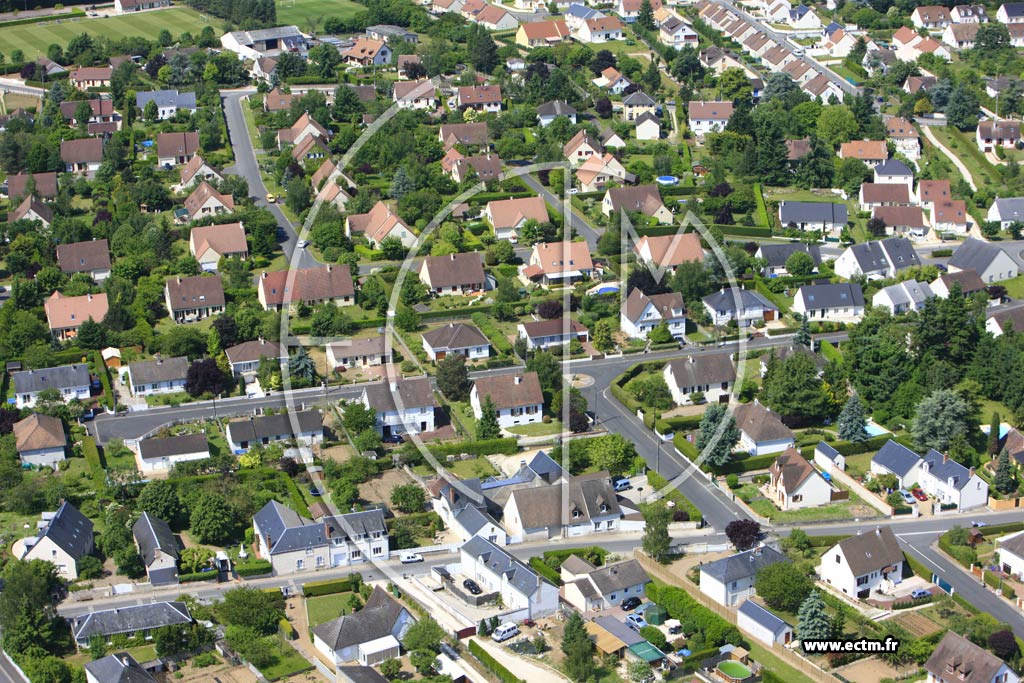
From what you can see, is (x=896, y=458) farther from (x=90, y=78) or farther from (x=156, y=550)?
(x=90, y=78)

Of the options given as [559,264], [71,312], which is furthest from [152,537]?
[559,264]

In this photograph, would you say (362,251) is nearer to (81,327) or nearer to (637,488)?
(81,327)

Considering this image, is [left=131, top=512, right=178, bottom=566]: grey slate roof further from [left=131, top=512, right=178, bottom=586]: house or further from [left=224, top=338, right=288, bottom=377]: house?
[left=224, top=338, right=288, bottom=377]: house

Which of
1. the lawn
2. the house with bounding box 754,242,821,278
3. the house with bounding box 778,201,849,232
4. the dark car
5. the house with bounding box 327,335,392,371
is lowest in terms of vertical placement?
the dark car

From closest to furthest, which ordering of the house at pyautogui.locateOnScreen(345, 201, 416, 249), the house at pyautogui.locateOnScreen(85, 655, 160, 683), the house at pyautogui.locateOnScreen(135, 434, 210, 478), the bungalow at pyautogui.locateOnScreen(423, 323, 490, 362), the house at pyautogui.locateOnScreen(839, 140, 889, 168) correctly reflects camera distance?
the house at pyautogui.locateOnScreen(85, 655, 160, 683)
the house at pyautogui.locateOnScreen(135, 434, 210, 478)
the bungalow at pyautogui.locateOnScreen(423, 323, 490, 362)
the house at pyautogui.locateOnScreen(345, 201, 416, 249)
the house at pyautogui.locateOnScreen(839, 140, 889, 168)

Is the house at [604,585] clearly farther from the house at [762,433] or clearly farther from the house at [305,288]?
the house at [305,288]

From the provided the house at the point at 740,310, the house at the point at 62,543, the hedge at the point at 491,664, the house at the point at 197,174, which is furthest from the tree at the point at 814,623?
the house at the point at 197,174

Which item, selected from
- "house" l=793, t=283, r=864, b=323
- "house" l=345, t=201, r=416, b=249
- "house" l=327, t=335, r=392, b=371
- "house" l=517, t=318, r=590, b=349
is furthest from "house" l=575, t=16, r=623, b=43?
"house" l=327, t=335, r=392, b=371
